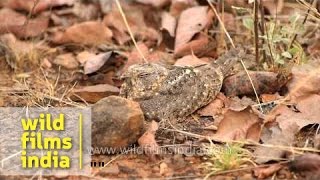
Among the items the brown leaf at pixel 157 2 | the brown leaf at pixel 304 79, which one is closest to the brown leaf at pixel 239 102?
the brown leaf at pixel 304 79

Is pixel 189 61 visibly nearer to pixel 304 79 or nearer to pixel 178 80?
pixel 178 80

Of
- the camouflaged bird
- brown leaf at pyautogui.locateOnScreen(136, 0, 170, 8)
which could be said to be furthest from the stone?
brown leaf at pyautogui.locateOnScreen(136, 0, 170, 8)

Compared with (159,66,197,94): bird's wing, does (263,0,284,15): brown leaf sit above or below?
above

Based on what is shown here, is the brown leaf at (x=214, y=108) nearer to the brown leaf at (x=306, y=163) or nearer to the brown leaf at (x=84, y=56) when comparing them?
the brown leaf at (x=306, y=163)

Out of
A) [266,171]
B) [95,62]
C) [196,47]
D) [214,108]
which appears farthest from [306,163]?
[95,62]

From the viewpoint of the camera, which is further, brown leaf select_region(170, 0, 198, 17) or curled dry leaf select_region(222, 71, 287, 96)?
brown leaf select_region(170, 0, 198, 17)

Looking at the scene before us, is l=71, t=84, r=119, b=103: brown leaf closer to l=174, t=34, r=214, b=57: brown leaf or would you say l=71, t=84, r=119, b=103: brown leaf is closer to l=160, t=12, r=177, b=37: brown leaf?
l=174, t=34, r=214, b=57: brown leaf

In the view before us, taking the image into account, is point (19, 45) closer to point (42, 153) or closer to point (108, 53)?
point (108, 53)
